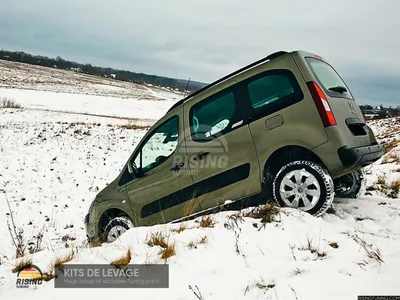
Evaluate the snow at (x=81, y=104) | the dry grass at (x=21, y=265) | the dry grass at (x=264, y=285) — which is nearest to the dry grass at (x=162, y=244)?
the dry grass at (x=264, y=285)

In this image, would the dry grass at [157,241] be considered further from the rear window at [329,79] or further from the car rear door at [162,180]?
the rear window at [329,79]

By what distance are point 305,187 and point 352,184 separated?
1.38 meters

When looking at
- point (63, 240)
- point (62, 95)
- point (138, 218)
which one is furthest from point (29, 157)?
point (62, 95)

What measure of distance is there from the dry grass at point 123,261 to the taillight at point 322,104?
257 centimetres

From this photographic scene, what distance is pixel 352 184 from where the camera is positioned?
474cm

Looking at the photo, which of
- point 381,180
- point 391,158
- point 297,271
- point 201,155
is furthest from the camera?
point 391,158

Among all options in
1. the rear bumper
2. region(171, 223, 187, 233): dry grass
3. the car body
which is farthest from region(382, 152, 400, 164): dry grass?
region(171, 223, 187, 233): dry grass

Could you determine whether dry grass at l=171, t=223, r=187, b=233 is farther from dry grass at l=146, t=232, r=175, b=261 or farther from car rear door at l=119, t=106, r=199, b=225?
car rear door at l=119, t=106, r=199, b=225

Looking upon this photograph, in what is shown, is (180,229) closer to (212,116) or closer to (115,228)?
(212,116)

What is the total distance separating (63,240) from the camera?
653 centimetres

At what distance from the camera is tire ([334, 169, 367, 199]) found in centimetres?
469

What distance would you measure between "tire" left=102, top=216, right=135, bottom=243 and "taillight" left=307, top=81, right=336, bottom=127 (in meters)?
3.28

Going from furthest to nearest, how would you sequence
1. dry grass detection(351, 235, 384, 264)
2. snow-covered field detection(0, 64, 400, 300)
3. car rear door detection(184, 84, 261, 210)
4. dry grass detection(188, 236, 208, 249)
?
car rear door detection(184, 84, 261, 210)
dry grass detection(188, 236, 208, 249)
dry grass detection(351, 235, 384, 264)
snow-covered field detection(0, 64, 400, 300)

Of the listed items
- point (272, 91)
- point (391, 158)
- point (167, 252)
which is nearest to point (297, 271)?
point (167, 252)
